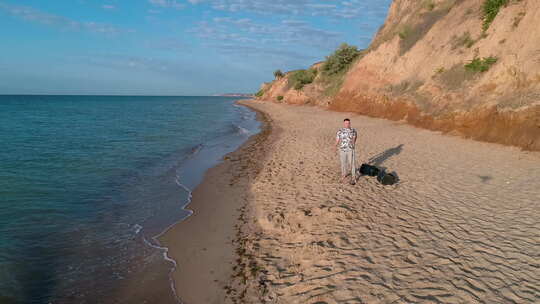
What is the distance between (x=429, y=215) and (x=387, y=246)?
73.5 inches

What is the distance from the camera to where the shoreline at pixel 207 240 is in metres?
4.91

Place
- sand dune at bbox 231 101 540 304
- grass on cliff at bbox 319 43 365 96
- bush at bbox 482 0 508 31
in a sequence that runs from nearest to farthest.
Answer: sand dune at bbox 231 101 540 304, bush at bbox 482 0 508 31, grass on cliff at bbox 319 43 365 96

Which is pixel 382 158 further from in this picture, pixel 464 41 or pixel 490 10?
pixel 490 10

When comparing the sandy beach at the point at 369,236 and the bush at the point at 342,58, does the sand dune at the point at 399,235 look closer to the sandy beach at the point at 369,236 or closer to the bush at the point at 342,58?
the sandy beach at the point at 369,236

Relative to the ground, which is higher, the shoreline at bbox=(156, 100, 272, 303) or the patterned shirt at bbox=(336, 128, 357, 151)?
the patterned shirt at bbox=(336, 128, 357, 151)

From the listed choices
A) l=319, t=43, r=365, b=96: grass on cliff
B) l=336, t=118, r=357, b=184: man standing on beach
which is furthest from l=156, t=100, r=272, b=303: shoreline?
l=319, t=43, r=365, b=96: grass on cliff

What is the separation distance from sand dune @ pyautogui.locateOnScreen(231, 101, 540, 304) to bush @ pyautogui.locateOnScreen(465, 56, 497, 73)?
20.9 feet

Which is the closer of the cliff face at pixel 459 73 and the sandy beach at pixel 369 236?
the sandy beach at pixel 369 236

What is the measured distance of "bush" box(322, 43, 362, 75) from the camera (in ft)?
126

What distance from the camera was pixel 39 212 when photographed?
7.96 metres

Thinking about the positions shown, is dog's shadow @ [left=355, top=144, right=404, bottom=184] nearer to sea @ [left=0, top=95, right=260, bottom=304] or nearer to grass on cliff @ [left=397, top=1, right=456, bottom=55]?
sea @ [left=0, top=95, right=260, bottom=304]

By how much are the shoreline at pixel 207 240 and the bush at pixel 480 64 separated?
43.9ft

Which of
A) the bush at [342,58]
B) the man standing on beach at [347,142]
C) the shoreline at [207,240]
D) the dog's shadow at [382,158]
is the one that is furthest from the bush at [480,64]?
A: the bush at [342,58]

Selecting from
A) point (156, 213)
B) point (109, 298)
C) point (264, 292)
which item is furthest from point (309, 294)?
point (156, 213)
